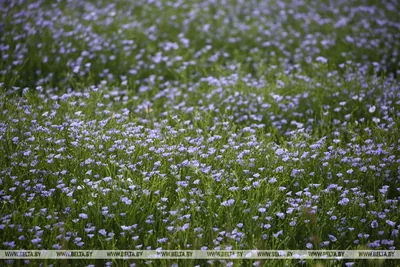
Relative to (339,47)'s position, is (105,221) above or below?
above

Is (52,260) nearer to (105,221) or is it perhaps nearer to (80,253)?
(80,253)

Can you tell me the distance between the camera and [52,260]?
3.15 metres

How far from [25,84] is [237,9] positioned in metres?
4.26

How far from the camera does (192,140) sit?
4324 mm

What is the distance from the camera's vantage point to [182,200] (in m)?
3.55

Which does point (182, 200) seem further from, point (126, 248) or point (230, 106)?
point (230, 106)

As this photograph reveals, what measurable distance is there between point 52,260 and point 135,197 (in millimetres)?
752

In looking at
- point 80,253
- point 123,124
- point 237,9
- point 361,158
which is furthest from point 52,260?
point 237,9

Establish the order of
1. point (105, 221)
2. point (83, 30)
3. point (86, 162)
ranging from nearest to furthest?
point (105, 221), point (86, 162), point (83, 30)

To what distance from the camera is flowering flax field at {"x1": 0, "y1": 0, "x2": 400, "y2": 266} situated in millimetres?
3457

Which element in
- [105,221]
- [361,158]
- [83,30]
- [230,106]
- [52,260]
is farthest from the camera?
[83,30]

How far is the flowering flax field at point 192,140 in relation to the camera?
346 centimetres

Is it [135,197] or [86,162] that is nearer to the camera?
[135,197]

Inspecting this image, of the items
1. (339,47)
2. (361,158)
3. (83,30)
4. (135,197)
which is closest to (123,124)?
(135,197)
